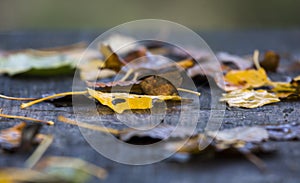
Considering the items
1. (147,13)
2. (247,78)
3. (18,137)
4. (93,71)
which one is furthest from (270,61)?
(147,13)

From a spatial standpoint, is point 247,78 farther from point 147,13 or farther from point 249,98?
point 147,13

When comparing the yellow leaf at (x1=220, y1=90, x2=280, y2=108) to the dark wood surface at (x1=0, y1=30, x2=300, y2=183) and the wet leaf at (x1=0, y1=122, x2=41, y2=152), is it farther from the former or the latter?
the wet leaf at (x1=0, y1=122, x2=41, y2=152)

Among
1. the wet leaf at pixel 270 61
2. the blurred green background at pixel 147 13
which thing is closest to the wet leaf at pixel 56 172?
the wet leaf at pixel 270 61

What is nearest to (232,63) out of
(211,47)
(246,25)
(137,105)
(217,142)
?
(211,47)

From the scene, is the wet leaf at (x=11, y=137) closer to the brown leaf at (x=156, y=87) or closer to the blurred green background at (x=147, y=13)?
the brown leaf at (x=156, y=87)

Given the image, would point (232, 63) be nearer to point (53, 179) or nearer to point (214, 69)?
point (214, 69)
